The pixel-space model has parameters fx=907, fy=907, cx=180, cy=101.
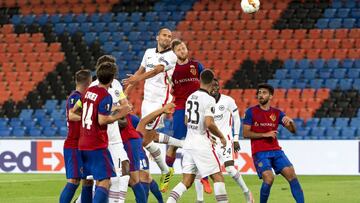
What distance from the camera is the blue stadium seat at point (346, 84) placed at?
2628 cm

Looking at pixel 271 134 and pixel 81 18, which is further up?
pixel 81 18

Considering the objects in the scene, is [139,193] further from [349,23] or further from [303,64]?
[349,23]

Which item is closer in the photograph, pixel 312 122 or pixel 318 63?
pixel 312 122

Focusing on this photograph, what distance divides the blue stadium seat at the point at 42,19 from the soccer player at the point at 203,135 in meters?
21.0

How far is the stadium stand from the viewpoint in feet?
86.4

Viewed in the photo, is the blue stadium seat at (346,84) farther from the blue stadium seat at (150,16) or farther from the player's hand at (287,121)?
the player's hand at (287,121)

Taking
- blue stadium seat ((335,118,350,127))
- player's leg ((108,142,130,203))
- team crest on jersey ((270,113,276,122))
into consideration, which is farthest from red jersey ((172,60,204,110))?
blue stadium seat ((335,118,350,127))

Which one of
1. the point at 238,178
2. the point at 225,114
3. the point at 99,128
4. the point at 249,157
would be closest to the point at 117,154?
the point at 99,128

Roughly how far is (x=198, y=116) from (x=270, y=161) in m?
1.95

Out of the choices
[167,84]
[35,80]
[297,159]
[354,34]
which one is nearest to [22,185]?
[167,84]

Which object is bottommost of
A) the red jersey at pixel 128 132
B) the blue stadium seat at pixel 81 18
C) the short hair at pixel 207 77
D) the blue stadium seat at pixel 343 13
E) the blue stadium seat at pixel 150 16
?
the red jersey at pixel 128 132

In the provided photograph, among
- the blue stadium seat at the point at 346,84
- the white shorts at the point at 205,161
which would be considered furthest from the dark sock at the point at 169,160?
the blue stadium seat at the point at 346,84

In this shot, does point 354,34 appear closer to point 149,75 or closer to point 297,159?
point 297,159

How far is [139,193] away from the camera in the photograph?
11.8 m
